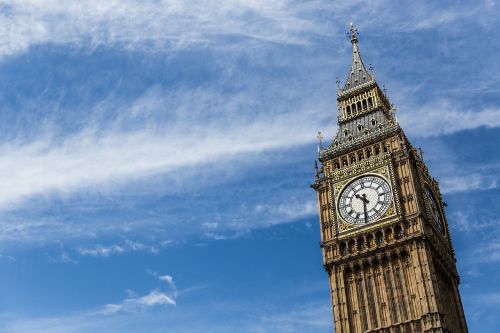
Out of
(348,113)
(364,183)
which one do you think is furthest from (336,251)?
(348,113)

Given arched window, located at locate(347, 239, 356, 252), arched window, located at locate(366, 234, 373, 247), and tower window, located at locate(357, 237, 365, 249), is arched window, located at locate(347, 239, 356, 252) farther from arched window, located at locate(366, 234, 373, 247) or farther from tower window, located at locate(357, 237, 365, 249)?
arched window, located at locate(366, 234, 373, 247)

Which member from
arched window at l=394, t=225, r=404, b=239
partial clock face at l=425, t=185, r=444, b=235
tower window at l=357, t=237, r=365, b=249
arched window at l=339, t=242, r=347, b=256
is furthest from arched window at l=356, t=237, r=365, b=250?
partial clock face at l=425, t=185, r=444, b=235

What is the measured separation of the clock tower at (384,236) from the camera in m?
75.1

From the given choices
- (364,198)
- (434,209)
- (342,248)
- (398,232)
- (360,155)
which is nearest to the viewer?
(398,232)

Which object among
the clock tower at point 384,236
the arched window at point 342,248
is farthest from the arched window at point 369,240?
the arched window at point 342,248

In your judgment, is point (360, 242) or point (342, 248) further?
point (342, 248)

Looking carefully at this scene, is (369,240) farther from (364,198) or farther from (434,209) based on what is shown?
(434,209)

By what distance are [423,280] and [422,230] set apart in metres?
6.03

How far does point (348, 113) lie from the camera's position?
320 feet

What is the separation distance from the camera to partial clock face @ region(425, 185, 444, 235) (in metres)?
85.9

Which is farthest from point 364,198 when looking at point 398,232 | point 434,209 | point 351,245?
point 434,209

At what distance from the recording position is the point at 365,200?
83.2 metres

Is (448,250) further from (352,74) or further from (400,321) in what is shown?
(352,74)

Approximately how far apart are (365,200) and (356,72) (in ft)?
88.8
